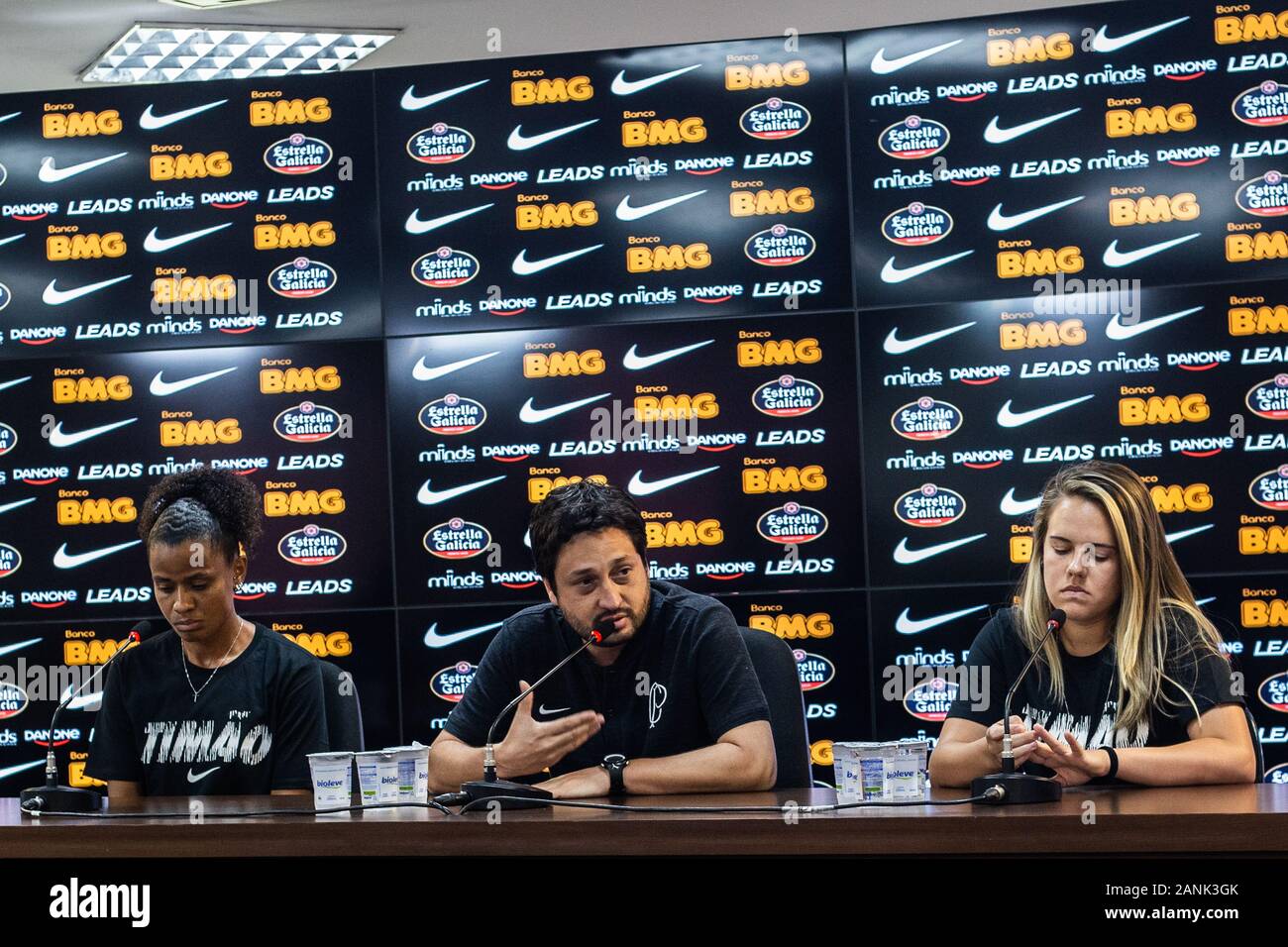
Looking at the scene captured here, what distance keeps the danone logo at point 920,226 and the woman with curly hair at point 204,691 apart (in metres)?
2.20

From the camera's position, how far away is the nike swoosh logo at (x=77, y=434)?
452 centimetres

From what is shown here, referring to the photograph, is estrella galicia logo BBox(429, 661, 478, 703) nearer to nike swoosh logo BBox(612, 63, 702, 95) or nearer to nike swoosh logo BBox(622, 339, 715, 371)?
nike swoosh logo BBox(622, 339, 715, 371)

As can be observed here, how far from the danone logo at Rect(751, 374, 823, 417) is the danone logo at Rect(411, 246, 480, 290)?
1024 mm

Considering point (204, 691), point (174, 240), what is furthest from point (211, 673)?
point (174, 240)

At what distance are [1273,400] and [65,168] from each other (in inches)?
155

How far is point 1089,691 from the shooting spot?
2.68 m

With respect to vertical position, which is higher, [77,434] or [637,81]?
[637,81]

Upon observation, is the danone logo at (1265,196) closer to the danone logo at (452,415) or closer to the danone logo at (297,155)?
the danone logo at (452,415)

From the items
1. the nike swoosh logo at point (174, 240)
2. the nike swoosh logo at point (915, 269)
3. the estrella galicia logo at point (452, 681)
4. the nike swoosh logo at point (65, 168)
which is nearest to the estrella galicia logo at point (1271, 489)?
the nike swoosh logo at point (915, 269)

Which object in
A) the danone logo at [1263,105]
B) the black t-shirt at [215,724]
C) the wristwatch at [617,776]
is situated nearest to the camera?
the wristwatch at [617,776]

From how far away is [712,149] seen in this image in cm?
438

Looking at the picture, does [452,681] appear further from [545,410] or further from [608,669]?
[608,669]
